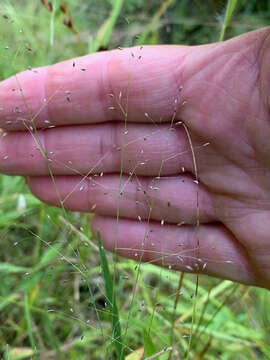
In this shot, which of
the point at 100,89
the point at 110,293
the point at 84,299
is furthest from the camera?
the point at 84,299

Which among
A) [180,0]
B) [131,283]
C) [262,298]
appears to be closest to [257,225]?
[262,298]

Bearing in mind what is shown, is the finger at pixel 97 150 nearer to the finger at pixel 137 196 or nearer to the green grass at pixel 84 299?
the finger at pixel 137 196

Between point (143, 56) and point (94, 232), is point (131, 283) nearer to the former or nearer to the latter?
point (94, 232)

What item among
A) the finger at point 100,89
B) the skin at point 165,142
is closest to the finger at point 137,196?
the skin at point 165,142

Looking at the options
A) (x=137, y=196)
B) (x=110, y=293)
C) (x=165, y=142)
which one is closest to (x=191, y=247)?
(x=137, y=196)

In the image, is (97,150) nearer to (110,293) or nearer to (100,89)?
(100,89)
